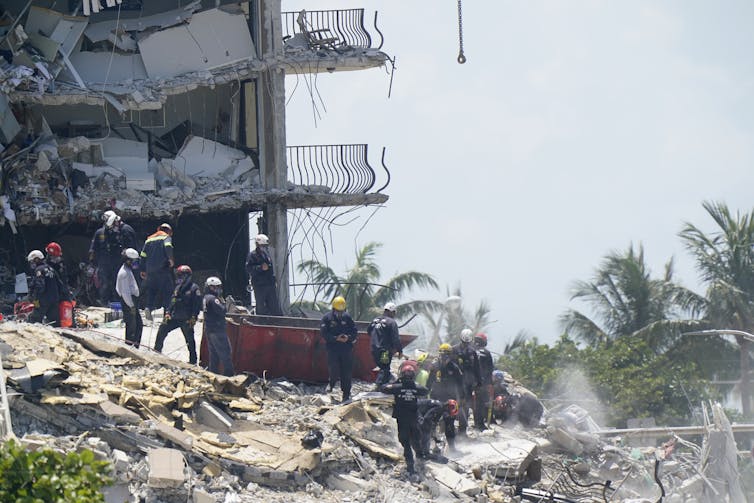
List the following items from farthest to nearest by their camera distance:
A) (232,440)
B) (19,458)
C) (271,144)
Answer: (271,144) → (232,440) → (19,458)

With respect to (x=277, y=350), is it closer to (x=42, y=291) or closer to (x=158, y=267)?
(x=158, y=267)

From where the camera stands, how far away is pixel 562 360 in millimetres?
38844

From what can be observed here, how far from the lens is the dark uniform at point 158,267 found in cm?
2388

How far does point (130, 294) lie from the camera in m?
23.5

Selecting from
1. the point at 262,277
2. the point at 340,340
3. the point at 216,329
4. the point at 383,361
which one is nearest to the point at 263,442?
the point at 216,329

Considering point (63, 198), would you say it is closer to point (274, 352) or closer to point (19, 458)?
point (274, 352)

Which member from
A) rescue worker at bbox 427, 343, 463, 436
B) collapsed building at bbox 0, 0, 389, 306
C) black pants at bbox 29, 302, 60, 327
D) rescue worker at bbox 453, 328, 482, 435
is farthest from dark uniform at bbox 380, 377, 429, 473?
collapsed building at bbox 0, 0, 389, 306

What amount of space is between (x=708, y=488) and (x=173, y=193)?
43.6ft

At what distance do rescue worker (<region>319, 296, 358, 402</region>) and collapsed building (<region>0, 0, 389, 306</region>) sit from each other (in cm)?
889

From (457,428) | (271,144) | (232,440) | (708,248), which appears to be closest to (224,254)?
(271,144)

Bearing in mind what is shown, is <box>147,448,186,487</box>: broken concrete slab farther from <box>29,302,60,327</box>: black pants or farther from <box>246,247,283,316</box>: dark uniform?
<box>246,247,283,316</box>: dark uniform

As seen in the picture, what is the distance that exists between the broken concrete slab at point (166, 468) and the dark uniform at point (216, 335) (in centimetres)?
418

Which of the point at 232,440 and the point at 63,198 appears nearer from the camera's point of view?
the point at 232,440

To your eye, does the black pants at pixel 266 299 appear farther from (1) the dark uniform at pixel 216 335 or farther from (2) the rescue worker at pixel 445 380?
(2) the rescue worker at pixel 445 380
